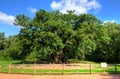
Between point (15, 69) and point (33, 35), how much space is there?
1129 centimetres

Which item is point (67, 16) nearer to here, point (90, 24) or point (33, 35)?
point (90, 24)

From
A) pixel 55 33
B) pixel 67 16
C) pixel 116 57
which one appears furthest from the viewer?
pixel 116 57

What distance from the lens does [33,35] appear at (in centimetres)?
3762

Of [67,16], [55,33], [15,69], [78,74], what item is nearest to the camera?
[78,74]

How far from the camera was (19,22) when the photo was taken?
38844 mm

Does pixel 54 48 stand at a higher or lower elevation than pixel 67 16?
lower

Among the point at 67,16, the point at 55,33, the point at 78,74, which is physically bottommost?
the point at 78,74

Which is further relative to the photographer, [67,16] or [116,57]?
[116,57]

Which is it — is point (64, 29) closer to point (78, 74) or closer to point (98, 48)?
point (78, 74)

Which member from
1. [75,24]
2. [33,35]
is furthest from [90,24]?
[33,35]

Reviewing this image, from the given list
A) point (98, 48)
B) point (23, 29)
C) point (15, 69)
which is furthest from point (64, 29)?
point (98, 48)

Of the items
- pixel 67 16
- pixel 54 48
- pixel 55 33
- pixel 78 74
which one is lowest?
pixel 78 74

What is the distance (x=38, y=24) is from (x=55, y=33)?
2.90 metres

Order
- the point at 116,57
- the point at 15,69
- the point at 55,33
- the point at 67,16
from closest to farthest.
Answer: the point at 15,69 → the point at 55,33 → the point at 67,16 → the point at 116,57
